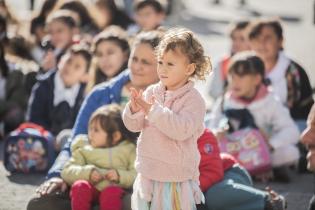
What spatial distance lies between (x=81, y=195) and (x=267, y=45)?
2983 mm

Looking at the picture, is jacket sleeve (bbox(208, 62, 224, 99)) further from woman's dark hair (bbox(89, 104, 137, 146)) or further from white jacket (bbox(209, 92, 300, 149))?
woman's dark hair (bbox(89, 104, 137, 146))

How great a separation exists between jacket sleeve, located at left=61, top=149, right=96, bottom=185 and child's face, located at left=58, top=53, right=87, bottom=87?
209 centimetres

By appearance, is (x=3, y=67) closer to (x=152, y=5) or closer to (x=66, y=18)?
(x=66, y=18)

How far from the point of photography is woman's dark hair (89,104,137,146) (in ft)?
19.7

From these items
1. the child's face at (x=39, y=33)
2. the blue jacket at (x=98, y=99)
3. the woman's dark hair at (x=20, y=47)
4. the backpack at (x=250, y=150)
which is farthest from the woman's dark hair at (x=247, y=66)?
the child's face at (x=39, y=33)

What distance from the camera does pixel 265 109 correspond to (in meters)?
7.18

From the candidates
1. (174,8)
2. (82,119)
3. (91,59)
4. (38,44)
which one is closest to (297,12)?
(174,8)

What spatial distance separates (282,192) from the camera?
22.4 feet

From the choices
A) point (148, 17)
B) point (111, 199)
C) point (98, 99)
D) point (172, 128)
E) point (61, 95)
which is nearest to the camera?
point (172, 128)

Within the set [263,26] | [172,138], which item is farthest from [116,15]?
[172,138]

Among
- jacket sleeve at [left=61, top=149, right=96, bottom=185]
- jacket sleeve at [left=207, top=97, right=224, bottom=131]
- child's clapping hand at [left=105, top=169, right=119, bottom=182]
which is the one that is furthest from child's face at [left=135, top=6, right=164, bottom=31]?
child's clapping hand at [left=105, top=169, right=119, bottom=182]

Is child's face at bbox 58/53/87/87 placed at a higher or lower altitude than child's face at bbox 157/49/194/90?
lower

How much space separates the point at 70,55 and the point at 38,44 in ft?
6.51

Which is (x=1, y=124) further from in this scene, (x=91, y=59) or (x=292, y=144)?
(x=292, y=144)
